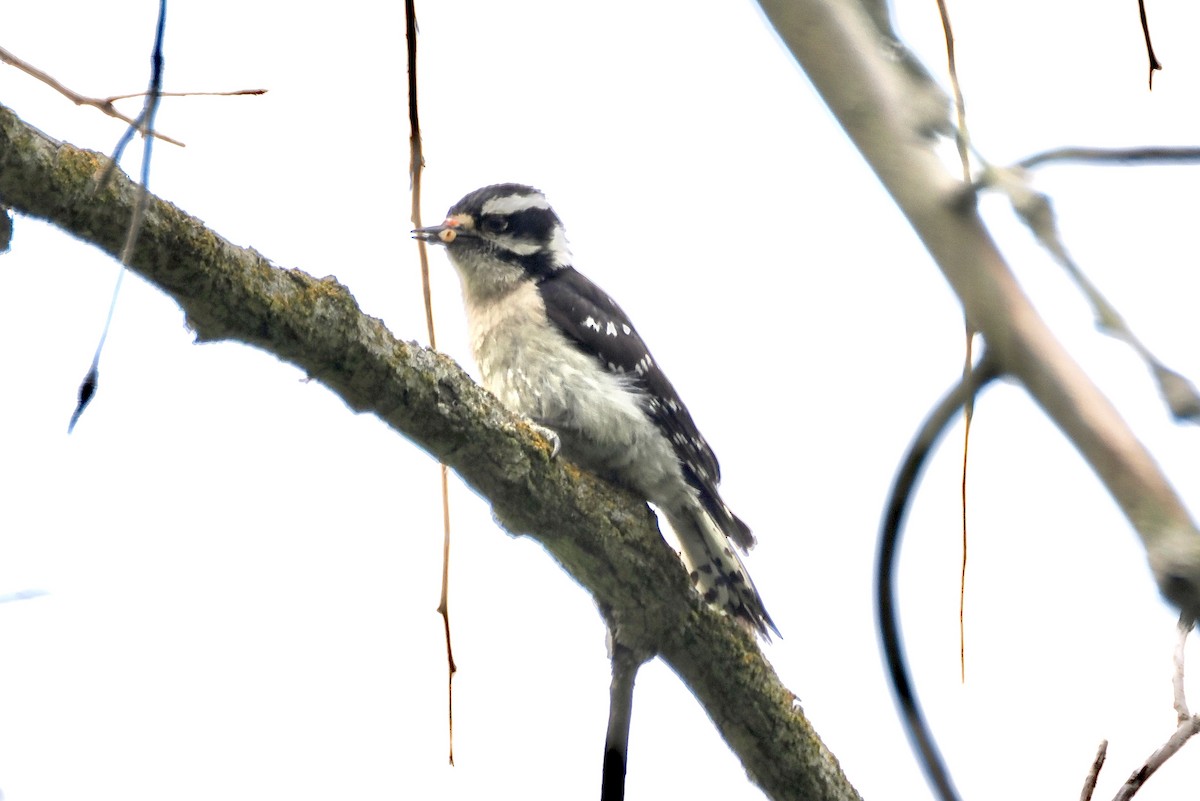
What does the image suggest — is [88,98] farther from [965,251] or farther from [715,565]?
[715,565]

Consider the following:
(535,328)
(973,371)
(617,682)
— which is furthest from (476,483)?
(973,371)

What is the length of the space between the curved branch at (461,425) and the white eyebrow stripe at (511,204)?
8.37 feet

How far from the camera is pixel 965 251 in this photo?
0.62 metres

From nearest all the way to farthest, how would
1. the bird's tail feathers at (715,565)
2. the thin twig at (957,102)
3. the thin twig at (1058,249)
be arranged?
1. the thin twig at (1058,249)
2. the thin twig at (957,102)
3. the bird's tail feathers at (715,565)

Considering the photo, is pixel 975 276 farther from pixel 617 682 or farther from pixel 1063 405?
pixel 617 682

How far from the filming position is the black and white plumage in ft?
15.4

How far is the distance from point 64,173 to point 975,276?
244 centimetres

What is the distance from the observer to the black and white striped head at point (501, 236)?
5664 millimetres

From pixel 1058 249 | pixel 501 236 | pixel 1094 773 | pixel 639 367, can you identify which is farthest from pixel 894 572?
pixel 501 236

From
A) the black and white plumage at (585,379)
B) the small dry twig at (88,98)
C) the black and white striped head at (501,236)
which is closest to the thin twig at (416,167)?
the small dry twig at (88,98)

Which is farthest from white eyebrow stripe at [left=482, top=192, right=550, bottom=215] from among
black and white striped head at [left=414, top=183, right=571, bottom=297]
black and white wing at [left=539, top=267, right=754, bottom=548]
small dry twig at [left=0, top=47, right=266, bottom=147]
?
small dry twig at [left=0, top=47, right=266, bottom=147]

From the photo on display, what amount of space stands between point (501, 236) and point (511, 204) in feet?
0.66

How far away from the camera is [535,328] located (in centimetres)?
510

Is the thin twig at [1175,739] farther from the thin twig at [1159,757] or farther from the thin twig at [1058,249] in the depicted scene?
the thin twig at [1058,249]
